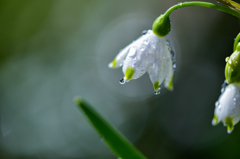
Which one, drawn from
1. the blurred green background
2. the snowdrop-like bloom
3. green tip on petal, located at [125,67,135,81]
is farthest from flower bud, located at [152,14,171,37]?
the blurred green background

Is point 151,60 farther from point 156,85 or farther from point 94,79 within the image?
point 94,79

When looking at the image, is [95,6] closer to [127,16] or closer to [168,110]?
[127,16]

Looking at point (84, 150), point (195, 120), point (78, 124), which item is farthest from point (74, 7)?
point (195, 120)

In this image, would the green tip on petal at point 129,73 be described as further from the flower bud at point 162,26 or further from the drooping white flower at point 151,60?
the flower bud at point 162,26

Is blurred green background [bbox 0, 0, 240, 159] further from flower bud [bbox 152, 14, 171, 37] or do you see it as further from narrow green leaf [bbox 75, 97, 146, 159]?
narrow green leaf [bbox 75, 97, 146, 159]

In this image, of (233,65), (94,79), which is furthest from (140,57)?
(94,79)
